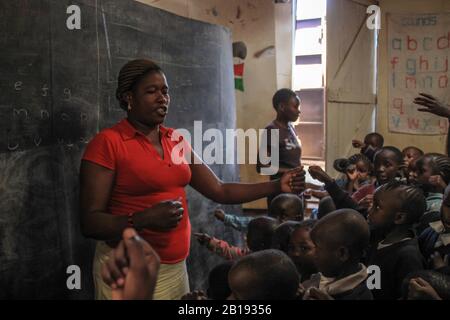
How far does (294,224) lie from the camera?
7.28 feet

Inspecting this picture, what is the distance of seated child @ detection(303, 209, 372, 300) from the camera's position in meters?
1.71

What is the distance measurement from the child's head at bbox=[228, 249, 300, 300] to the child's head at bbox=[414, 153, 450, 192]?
1624 mm

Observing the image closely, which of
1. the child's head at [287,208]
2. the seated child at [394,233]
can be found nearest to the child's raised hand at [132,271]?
the seated child at [394,233]

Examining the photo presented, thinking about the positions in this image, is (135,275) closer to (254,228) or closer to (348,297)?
(348,297)

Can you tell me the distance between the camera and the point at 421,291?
1502mm

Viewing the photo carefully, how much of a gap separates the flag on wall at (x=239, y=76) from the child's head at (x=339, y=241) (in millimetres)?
4404

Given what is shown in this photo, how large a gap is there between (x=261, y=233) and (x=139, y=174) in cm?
97

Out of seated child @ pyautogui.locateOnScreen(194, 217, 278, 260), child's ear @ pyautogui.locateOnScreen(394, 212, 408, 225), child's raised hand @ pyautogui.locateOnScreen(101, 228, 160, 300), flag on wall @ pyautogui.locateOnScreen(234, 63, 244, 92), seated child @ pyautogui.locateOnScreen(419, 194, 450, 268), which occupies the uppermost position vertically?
flag on wall @ pyautogui.locateOnScreen(234, 63, 244, 92)

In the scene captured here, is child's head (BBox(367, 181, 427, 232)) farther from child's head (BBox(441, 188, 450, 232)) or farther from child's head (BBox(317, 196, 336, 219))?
child's head (BBox(317, 196, 336, 219))

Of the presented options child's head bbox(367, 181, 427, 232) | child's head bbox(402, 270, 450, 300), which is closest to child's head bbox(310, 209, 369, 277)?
child's head bbox(402, 270, 450, 300)

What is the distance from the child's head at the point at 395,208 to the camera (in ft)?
6.84

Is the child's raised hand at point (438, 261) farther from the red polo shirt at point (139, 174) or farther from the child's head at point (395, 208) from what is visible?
the red polo shirt at point (139, 174)

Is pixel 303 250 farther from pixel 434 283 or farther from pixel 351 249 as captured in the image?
pixel 434 283

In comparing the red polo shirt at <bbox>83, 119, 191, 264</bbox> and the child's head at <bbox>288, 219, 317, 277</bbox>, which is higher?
the red polo shirt at <bbox>83, 119, 191, 264</bbox>
